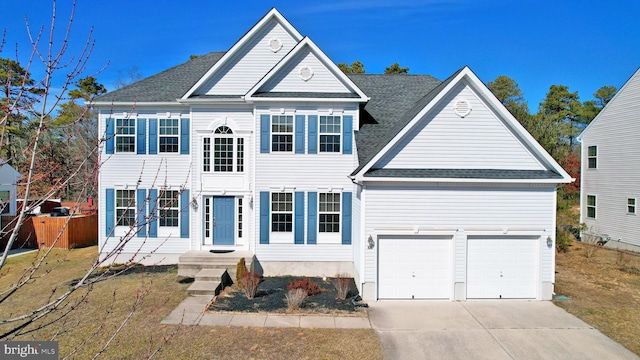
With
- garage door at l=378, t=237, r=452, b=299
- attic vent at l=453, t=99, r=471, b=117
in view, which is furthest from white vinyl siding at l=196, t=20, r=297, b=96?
garage door at l=378, t=237, r=452, b=299

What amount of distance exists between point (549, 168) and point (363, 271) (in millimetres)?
7305

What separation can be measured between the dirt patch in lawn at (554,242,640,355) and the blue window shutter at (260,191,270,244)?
10.5 metres

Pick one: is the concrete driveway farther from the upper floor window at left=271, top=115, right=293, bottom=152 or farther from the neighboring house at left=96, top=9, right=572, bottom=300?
the upper floor window at left=271, top=115, right=293, bottom=152

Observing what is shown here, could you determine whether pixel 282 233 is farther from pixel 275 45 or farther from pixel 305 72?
pixel 275 45

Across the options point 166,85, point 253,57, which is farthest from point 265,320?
point 166,85

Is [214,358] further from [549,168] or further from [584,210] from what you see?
[584,210]

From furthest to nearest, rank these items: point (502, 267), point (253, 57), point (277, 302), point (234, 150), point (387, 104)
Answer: point (387, 104), point (253, 57), point (234, 150), point (502, 267), point (277, 302)

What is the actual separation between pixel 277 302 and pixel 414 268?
15.3 ft

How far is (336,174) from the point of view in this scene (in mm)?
14594

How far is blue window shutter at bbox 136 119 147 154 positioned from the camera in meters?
15.7

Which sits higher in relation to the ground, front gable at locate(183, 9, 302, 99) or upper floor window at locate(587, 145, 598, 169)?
front gable at locate(183, 9, 302, 99)

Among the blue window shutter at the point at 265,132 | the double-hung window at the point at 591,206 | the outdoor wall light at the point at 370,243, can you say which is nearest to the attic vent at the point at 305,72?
the blue window shutter at the point at 265,132

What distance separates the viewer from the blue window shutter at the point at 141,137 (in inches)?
620

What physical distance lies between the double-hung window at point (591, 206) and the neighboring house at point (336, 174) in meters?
14.1
